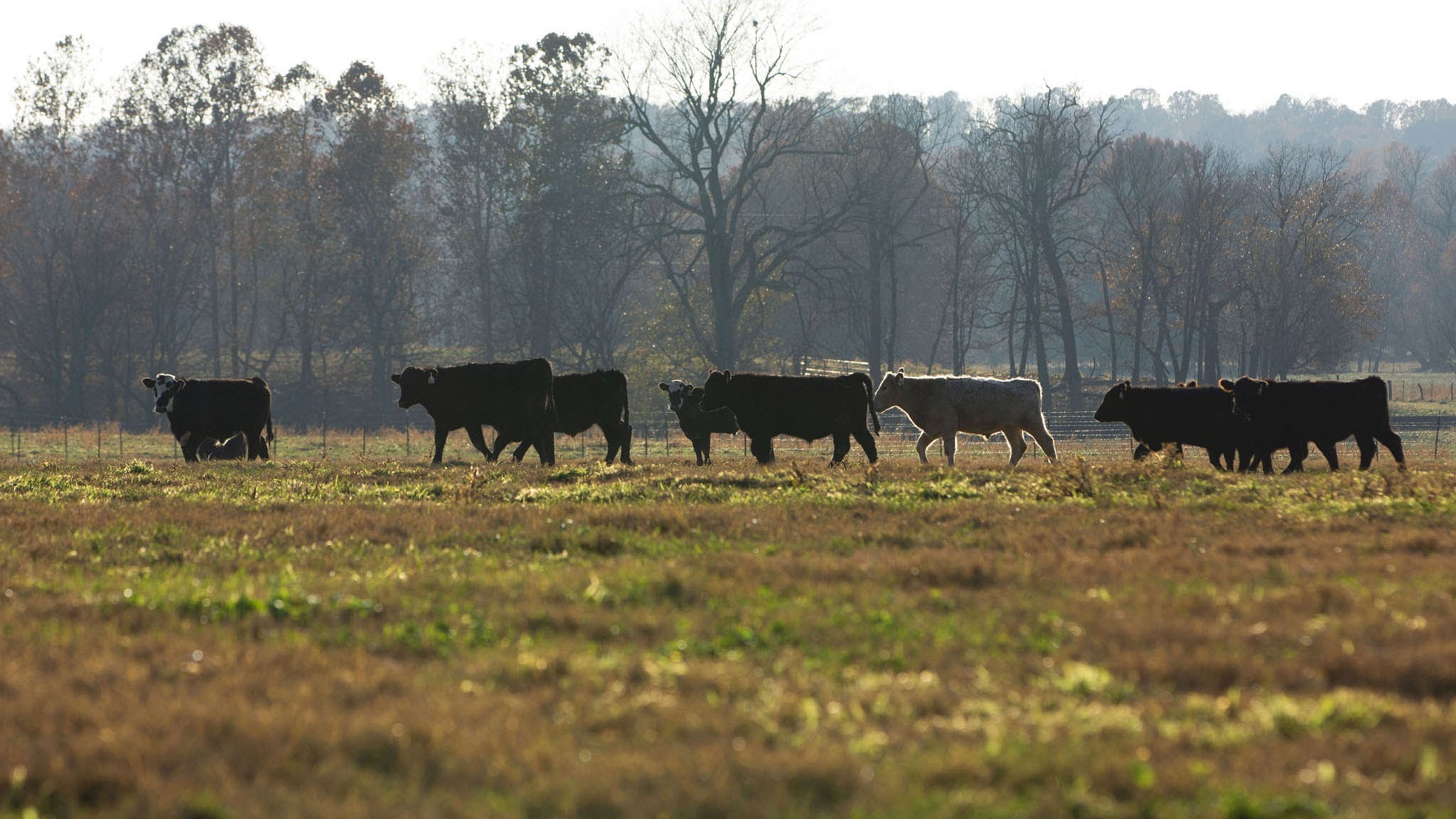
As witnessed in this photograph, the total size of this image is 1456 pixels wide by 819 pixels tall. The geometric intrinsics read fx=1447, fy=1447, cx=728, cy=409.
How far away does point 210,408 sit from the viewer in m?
29.5

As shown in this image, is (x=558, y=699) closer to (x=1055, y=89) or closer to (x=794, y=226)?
(x=794, y=226)

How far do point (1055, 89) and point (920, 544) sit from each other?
218 feet

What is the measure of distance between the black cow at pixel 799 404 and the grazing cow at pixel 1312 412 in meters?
6.20

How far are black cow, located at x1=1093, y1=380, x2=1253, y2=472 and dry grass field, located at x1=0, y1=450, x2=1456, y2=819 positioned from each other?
25.9 ft

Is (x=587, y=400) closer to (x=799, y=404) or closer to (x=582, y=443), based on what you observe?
(x=799, y=404)

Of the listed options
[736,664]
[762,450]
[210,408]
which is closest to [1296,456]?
[762,450]

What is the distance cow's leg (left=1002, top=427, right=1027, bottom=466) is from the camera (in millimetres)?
27688

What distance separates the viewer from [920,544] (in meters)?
13.7

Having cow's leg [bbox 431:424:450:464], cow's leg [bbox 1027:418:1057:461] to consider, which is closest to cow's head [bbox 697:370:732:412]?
cow's leg [bbox 431:424:450:464]

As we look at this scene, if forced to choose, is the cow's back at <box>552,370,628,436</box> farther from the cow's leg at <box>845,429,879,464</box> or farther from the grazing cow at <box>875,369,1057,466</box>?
the grazing cow at <box>875,369,1057,466</box>

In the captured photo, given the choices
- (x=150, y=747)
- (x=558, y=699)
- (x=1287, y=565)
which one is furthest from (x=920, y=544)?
(x=150, y=747)

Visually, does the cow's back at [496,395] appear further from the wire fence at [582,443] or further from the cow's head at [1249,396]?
the cow's head at [1249,396]

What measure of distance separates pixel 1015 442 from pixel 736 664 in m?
20.7

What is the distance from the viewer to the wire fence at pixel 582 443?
41281 millimetres
